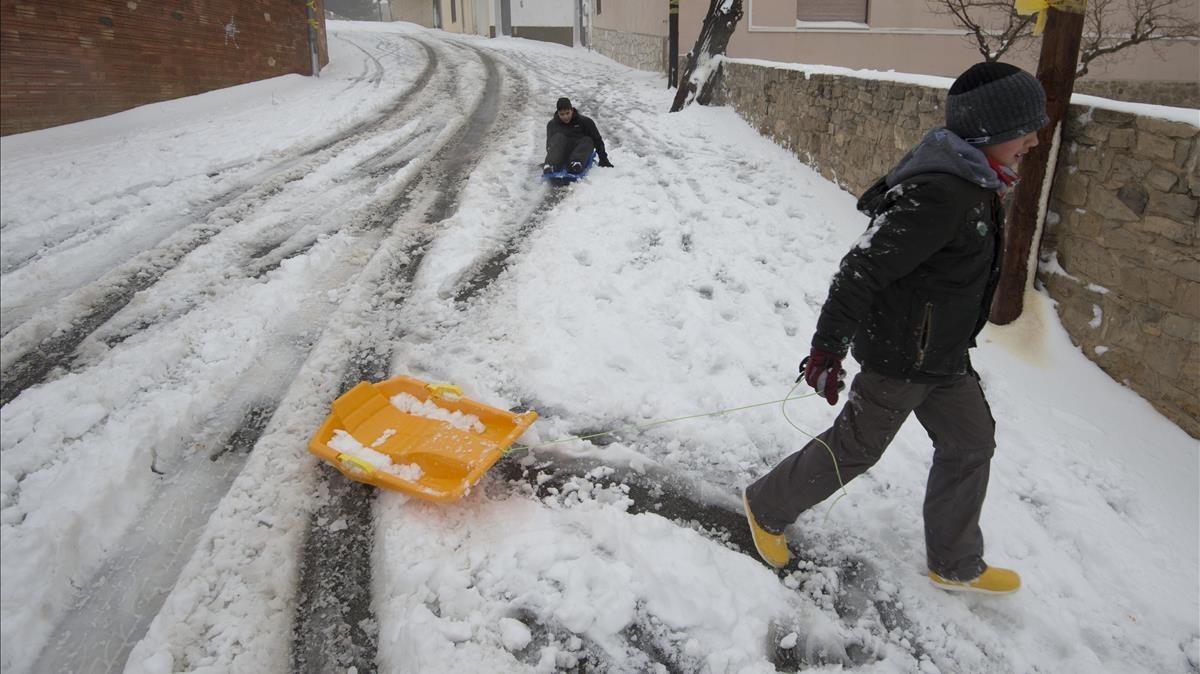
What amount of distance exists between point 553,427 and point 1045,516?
7.35 ft

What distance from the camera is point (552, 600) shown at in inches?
91.7

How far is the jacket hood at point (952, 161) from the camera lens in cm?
194

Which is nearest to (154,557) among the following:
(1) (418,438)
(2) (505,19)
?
(1) (418,438)

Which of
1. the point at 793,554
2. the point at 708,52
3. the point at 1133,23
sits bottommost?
the point at 793,554

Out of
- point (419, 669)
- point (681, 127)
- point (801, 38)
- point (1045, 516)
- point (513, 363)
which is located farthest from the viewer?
point (801, 38)

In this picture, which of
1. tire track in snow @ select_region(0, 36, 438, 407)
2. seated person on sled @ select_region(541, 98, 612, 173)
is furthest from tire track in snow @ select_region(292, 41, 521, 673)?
seated person on sled @ select_region(541, 98, 612, 173)

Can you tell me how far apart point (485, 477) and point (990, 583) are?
2028 millimetres

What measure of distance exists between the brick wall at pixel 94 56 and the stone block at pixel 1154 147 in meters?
4.06

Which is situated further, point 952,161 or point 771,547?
point 771,547

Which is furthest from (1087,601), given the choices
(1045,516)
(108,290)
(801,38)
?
(801,38)

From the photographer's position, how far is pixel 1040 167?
3.85 meters

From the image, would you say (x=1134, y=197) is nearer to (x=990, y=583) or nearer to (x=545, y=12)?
(x=990, y=583)

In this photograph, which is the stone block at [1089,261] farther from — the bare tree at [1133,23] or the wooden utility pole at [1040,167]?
the bare tree at [1133,23]

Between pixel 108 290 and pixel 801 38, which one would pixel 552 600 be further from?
pixel 801 38
